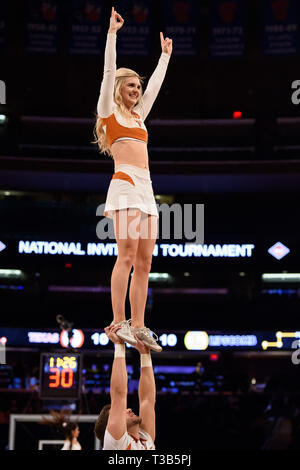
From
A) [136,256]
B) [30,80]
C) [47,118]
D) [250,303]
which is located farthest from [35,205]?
[136,256]

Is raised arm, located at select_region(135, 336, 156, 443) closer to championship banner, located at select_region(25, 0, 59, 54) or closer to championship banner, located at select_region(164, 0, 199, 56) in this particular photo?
championship banner, located at select_region(164, 0, 199, 56)

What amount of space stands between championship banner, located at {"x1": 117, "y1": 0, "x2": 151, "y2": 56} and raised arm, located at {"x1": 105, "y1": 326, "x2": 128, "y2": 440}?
43.4 ft

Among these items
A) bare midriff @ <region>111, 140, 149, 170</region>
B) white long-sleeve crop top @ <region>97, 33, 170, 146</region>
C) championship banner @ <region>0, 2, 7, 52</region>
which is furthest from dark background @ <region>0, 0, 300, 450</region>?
bare midriff @ <region>111, 140, 149, 170</region>

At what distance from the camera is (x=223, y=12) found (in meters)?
17.9

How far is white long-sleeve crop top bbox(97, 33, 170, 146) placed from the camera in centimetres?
568

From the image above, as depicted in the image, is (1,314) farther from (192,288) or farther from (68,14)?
(68,14)

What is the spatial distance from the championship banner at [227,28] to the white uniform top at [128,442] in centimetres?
1356

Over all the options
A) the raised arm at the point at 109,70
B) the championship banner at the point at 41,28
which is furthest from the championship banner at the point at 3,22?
the raised arm at the point at 109,70

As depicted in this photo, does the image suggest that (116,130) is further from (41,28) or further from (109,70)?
(41,28)

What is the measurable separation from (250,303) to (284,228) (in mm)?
2758

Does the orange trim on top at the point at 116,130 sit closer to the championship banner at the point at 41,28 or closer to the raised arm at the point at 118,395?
the raised arm at the point at 118,395

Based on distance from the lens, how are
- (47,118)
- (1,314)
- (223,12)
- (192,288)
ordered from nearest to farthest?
(223,12) < (1,314) < (47,118) < (192,288)

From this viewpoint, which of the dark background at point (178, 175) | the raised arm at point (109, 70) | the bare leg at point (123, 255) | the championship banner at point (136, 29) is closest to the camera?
the raised arm at point (109, 70)

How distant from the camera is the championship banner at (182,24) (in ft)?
58.5
